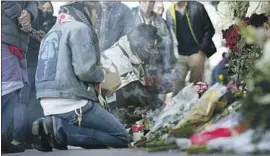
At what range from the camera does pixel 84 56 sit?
15.4ft

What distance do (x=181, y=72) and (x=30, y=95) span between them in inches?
51.2

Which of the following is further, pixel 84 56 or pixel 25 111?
pixel 25 111

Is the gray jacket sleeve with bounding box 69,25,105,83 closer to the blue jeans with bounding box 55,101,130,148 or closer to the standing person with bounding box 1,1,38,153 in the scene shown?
the blue jeans with bounding box 55,101,130,148

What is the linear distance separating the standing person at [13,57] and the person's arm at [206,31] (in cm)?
143

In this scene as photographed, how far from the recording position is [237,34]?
4.62 m

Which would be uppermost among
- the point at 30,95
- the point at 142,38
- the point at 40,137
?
the point at 142,38

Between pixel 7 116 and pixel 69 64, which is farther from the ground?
pixel 69 64

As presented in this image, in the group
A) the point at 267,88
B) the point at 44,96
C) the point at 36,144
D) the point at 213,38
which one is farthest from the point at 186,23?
the point at 267,88

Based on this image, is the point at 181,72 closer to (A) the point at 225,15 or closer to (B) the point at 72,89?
(A) the point at 225,15

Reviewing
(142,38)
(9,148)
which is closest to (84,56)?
(142,38)

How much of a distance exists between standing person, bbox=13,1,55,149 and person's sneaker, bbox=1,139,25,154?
0.05 metres

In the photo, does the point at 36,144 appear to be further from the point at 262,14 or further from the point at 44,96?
the point at 262,14

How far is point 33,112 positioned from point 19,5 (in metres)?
0.92

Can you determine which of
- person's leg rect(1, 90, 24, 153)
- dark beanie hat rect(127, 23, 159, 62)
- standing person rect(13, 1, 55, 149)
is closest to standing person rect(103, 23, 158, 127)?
dark beanie hat rect(127, 23, 159, 62)
